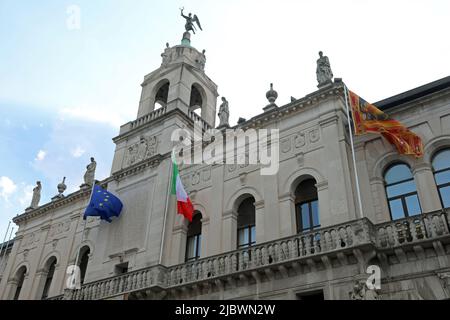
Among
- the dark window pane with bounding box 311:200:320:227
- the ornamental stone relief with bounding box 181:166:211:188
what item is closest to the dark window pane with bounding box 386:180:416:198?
the dark window pane with bounding box 311:200:320:227

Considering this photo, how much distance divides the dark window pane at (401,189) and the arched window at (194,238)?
8.07m

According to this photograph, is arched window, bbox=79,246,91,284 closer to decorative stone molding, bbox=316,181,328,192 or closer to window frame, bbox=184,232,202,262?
window frame, bbox=184,232,202,262

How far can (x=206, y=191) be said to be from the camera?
68.2 ft

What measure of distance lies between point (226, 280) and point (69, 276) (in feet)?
38.2

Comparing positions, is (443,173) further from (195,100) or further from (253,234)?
(195,100)

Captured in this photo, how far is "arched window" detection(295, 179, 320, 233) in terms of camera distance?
57.2 feet

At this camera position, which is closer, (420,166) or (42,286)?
(420,166)

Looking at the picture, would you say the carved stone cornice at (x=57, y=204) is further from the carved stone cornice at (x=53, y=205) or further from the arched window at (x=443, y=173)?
the arched window at (x=443, y=173)

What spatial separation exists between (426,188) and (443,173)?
90cm

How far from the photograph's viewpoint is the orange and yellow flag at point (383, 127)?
1623cm
